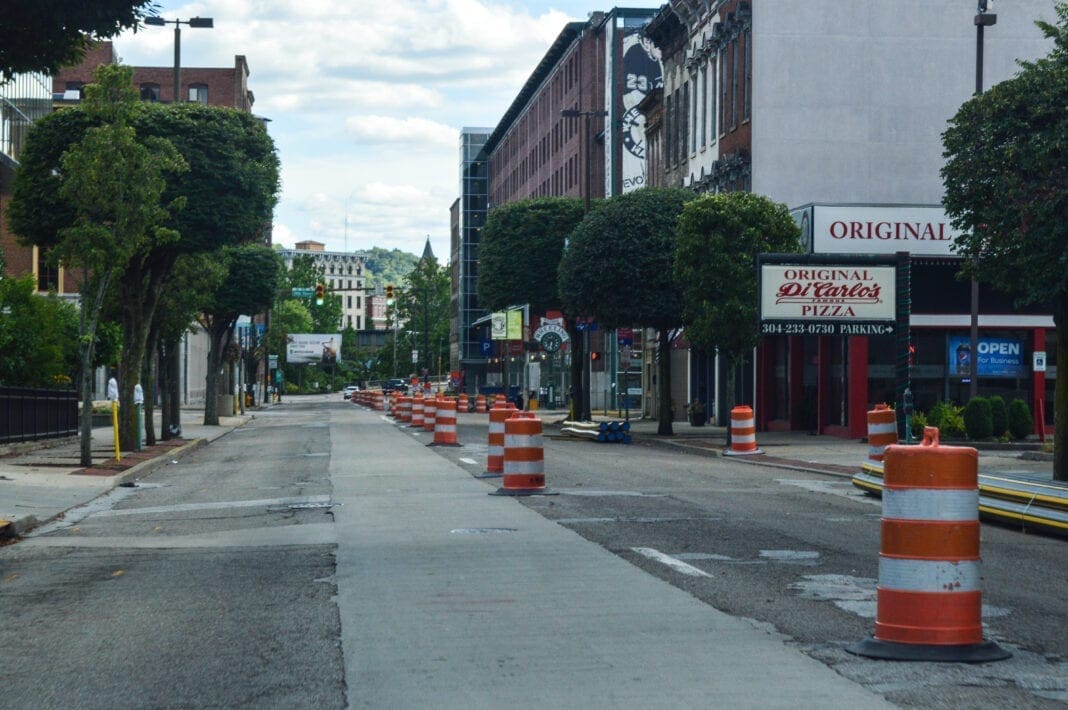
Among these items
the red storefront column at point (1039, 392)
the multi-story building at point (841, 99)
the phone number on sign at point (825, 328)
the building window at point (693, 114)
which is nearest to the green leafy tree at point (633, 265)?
the multi-story building at point (841, 99)

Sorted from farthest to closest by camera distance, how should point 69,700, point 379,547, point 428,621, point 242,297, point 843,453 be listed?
point 242,297 → point 843,453 → point 379,547 → point 428,621 → point 69,700

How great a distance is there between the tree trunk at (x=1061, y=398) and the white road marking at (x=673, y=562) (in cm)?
999

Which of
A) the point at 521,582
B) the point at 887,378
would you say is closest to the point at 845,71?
the point at 887,378

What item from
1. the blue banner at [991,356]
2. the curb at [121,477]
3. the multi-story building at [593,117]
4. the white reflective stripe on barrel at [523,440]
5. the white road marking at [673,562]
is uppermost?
the multi-story building at [593,117]

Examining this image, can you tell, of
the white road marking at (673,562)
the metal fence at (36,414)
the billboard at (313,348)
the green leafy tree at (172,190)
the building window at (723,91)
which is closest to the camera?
the white road marking at (673,562)

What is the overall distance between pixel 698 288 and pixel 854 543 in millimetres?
22101

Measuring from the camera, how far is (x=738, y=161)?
4634cm

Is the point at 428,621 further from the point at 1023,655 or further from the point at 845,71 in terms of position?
the point at 845,71

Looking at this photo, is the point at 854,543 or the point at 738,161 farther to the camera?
the point at 738,161

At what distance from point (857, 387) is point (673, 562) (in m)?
29.2

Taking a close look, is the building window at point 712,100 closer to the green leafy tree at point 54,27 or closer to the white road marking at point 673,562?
the green leafy tree at point 54,27

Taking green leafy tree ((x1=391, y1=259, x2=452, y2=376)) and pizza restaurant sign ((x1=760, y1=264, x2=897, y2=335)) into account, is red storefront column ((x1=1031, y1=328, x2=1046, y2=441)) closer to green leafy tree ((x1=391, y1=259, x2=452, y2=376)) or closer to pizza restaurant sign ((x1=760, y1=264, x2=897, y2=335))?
pizza restaurant sign ((x1=760, y1=264, x2=897, y2=335))

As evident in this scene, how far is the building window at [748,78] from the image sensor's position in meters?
45.9

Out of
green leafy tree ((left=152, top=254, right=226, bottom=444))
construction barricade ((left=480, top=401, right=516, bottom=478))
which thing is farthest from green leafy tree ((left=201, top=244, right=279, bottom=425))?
construction barricade ((left=480, top=401, right=516, bottom=478))
